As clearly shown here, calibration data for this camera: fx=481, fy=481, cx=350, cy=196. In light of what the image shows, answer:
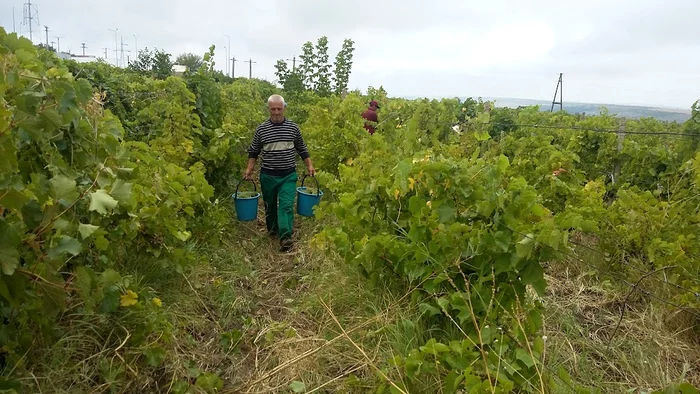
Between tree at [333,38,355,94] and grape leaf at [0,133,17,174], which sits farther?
tree at [333,38,355,94]

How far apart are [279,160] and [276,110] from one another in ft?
1.63

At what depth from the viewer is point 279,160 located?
188 inches

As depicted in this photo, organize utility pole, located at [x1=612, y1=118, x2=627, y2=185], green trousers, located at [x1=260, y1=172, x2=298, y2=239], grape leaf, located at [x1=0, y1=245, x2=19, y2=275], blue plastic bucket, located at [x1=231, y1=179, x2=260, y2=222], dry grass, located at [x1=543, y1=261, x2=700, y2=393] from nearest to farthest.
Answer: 1. grape leaf, located at [x1=0, y1=245, x2=19, y2=275]
2. dry grass, located at [x1=543, y1=261, x2=700, y2=393]
3. blue plastic bucket, located at [x1=231, y1=179, x2=260, y2=222]
4. green trousers, located at [x1=260, y1=172, x2=298, y2=239]
5. utility pole, located at [x1=612, y1=118, x2=627, y2=185]

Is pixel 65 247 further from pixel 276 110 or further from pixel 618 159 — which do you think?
pixel 618 159

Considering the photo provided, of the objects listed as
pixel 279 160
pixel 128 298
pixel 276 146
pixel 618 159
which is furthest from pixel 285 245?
pixel 618 159

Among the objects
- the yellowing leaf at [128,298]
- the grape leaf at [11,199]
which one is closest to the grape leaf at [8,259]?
the grape leaf at [11,199]

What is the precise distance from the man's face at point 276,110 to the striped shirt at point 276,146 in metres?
0.05

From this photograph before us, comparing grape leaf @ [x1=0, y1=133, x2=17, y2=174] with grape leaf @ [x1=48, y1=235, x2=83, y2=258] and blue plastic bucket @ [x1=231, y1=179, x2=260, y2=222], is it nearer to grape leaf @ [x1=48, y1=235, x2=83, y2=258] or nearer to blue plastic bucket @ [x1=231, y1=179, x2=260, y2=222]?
grape leaf @ [x1=48, y1=235, x2=83, y2=258]

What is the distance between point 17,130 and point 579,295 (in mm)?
3699

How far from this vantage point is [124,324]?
2.52m

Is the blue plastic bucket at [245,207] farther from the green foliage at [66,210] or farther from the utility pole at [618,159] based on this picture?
the utility pole at [618,159]

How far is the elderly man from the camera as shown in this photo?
4770 millimetres

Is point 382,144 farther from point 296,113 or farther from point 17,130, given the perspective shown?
point 296,113

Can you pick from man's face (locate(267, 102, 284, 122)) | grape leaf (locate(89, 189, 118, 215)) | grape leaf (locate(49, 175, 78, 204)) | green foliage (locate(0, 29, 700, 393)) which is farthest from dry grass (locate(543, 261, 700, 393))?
man's face (locate(267, 102, 284, 122))
